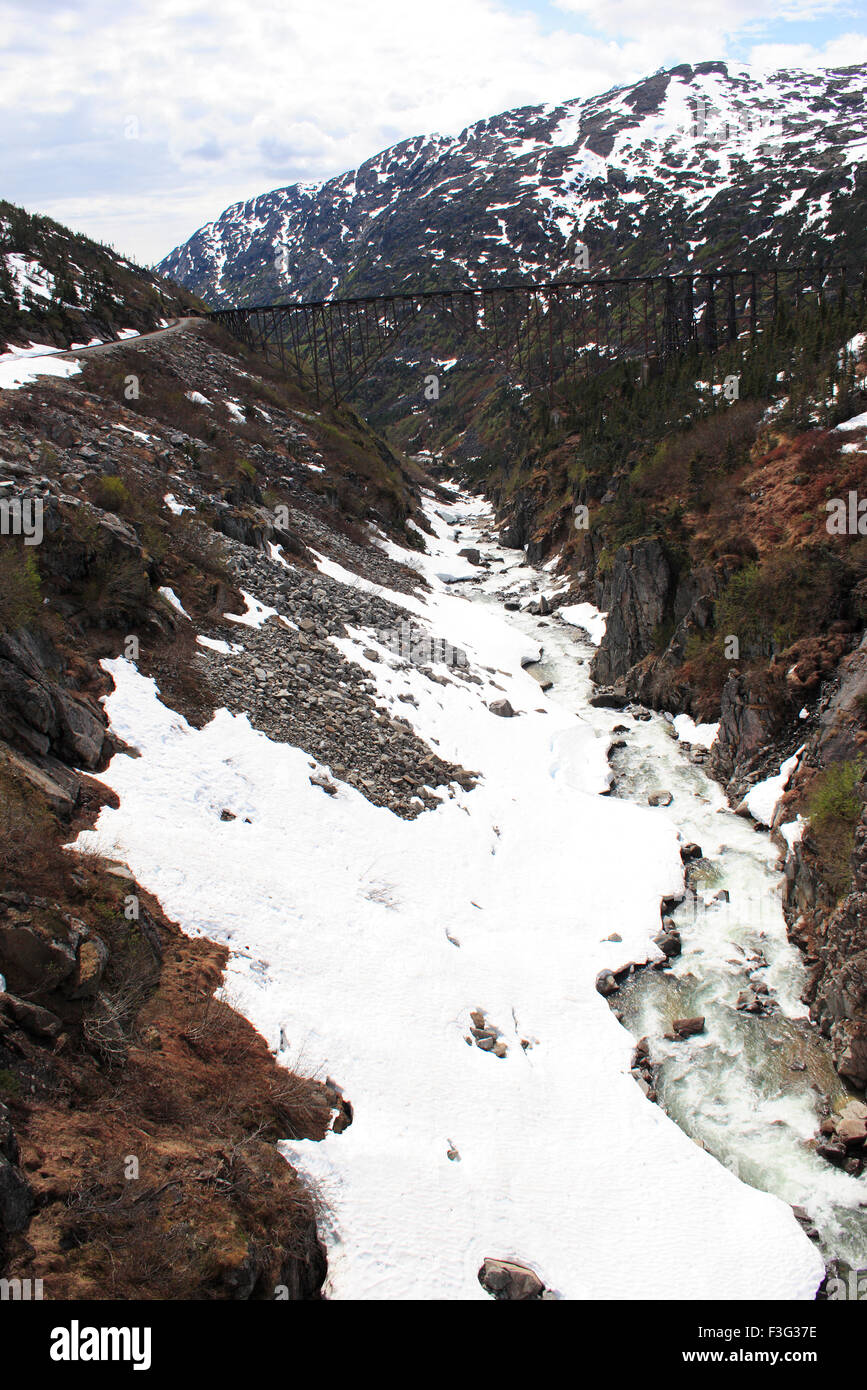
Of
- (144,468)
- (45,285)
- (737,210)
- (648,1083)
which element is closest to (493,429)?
(737,210)

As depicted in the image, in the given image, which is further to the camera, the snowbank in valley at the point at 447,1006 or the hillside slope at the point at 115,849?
the snowbank in valley at the point at 447,1006

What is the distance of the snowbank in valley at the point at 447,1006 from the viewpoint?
31.0 feet


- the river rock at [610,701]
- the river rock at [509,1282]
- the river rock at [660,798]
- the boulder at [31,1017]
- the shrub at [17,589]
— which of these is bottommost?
the river rock at [509,1282]

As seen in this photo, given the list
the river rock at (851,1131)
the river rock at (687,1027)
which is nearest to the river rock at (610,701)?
the river rock at (687,1027)

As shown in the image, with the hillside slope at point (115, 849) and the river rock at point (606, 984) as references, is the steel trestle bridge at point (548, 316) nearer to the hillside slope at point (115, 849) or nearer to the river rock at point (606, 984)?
the hillside slope at point (115, 849)

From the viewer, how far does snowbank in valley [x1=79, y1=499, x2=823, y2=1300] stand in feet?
31.0

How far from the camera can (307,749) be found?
17344 mm

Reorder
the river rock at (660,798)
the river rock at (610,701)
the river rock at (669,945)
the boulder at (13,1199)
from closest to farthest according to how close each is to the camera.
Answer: the boulder at (13,1199), the river rock at (669,945), the river rock at (660,798), the river rock at (610,701)

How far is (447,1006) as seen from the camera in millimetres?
12977

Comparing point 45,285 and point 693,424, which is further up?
point 45,285

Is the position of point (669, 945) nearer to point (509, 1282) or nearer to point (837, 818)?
point (837, 818)

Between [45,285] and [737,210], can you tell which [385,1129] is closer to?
[45,285]

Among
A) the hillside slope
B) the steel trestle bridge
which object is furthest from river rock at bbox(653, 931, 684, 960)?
the steel trestle bridge
